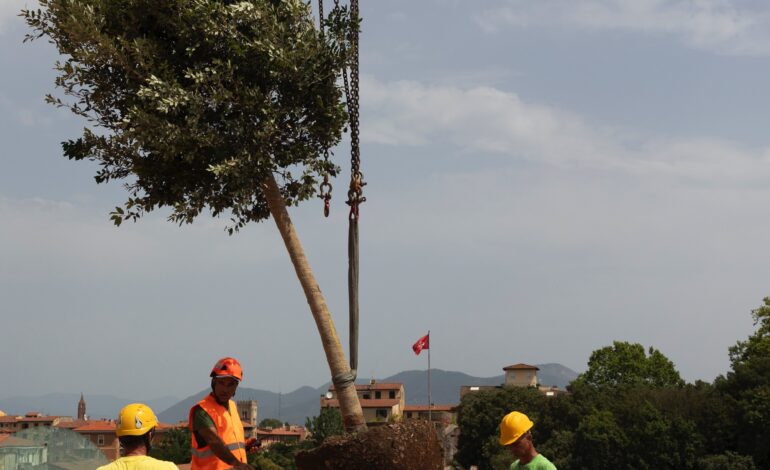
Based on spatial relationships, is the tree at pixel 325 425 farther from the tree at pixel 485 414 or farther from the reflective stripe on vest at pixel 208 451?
the reflective stripe on vest at pixel 208 451

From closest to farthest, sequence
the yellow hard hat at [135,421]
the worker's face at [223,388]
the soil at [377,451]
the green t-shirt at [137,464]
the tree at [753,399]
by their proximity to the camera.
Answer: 1. the green t-shirt at [137,464]
2. the yellow hard hat at [135,421]
3. the worker's face at [223,388]
4. the soil at [377,451]
5. the tree at [753,399]

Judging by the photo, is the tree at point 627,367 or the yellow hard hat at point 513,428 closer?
the yellow hard hat at point 513,428

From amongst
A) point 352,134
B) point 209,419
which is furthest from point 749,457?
point 209,419

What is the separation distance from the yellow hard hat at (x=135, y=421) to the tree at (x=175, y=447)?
107m

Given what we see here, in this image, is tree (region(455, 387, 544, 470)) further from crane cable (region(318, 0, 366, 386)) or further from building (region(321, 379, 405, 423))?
crane cable (region(318, 0, 366, 386))

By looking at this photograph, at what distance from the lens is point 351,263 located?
12070mm

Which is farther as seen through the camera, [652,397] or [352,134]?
[652,397]

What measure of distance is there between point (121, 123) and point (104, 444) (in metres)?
149

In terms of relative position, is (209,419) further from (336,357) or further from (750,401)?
(750,401)

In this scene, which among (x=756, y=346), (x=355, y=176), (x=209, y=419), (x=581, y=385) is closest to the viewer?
(x=209, y=419)

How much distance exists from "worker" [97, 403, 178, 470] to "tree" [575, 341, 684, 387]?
3730 inches

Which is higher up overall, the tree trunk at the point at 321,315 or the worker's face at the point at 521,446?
the tree trunk at the point at 321,315

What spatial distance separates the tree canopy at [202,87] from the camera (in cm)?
1273

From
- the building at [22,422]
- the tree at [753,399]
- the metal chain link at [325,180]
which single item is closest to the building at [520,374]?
the building at [22,422]
